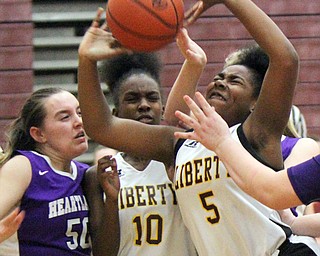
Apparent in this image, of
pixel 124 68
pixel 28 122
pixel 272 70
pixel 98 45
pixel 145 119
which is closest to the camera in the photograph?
pixel 272 70

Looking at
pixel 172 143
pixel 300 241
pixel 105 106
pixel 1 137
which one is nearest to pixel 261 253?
pixel 300 241

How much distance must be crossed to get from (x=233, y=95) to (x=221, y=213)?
1.68 feet

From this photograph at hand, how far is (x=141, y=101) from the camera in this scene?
4.38 metres

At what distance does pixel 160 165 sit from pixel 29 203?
59 centimetres

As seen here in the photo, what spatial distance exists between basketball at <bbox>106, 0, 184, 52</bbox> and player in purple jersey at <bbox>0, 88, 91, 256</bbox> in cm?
66

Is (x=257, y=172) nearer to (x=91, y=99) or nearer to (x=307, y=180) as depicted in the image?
(x=307, y=180)

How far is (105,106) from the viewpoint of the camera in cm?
411

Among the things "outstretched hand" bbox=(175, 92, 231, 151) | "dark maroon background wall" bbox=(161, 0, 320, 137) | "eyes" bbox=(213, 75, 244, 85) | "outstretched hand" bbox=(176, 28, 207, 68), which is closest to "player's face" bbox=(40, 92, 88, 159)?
"outstretched hand" bbox=(176, 28, 207, 68)

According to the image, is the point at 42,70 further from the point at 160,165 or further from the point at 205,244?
the point at 205,244

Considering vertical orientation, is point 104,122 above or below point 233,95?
below

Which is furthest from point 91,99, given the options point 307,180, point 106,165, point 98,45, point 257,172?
point 307,180

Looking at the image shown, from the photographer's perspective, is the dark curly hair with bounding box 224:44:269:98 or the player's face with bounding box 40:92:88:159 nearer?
the dark curly hair with bounding box 224:44:269:98

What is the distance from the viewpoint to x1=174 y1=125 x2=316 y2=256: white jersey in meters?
3.87

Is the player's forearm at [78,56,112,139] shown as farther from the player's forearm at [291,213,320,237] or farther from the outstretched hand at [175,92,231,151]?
the player's forearm at [291,213,320,237]
